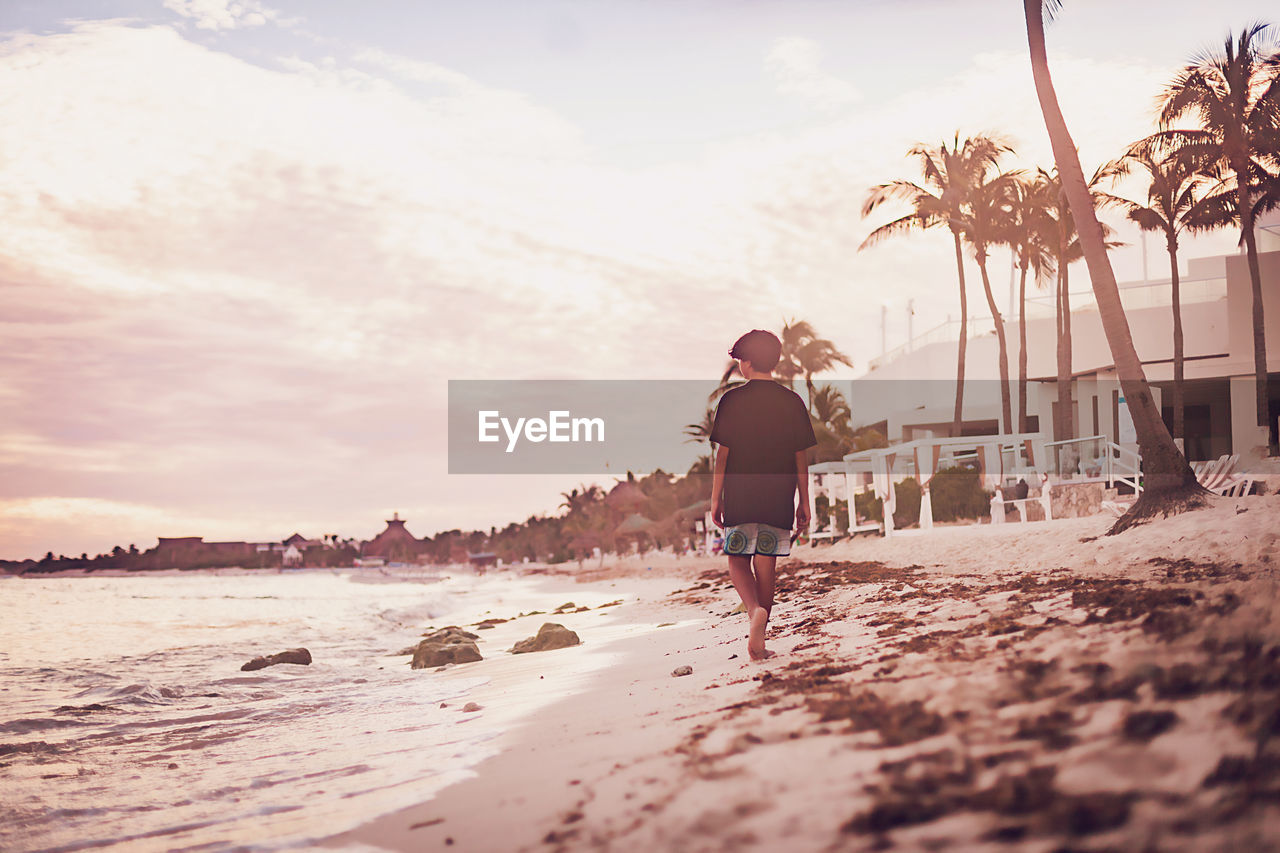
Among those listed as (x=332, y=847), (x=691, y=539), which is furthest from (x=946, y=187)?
(x=332, y=847)

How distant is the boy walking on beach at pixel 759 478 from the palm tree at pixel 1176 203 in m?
24.7

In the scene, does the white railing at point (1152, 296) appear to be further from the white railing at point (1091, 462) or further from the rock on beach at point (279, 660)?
the rock on beach at point (279, 660)

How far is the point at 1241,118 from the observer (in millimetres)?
24156

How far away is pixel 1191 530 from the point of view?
30.3ft

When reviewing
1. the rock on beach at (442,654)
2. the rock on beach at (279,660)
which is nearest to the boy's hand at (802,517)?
the rock on beach at (442,654)

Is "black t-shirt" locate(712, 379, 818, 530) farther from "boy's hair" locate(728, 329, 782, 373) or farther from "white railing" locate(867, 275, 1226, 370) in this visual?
"white railing" locate(867, 275, 1226, 370)

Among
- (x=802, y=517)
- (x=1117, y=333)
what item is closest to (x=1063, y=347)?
(x=1117, y=333)

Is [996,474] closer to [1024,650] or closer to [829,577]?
[829,577]

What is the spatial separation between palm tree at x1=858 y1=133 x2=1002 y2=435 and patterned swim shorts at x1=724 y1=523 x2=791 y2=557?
26.6 m

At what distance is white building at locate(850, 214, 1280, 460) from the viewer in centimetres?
2733

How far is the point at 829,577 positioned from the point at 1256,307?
19.3m

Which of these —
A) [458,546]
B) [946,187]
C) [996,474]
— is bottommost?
[458,546]

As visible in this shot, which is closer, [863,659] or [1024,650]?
[1024,650]

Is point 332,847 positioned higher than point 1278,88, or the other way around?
point 1278,88
